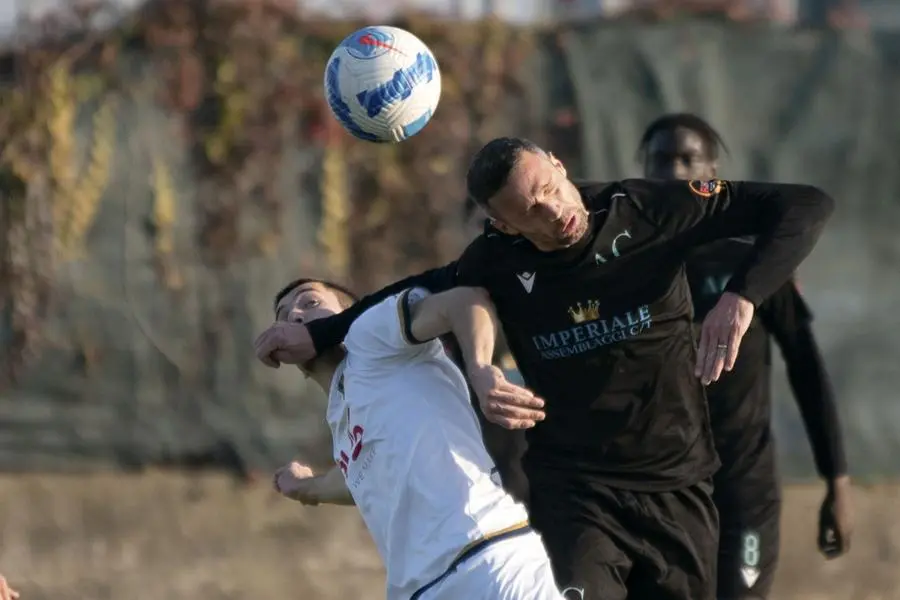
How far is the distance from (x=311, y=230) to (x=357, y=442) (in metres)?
4.62

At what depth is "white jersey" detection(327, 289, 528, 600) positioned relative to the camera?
3846 millimetres

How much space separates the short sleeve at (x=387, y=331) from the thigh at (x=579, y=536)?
0.75 meters

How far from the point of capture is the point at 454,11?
894cm

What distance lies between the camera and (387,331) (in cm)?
401

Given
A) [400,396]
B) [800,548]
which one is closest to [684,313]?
[400,396]

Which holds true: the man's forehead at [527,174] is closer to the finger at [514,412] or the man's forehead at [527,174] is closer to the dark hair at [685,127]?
the finger at [514,412]

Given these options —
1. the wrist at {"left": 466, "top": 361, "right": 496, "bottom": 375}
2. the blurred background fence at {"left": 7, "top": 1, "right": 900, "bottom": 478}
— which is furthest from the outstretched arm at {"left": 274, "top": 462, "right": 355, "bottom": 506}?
the blurred background fence at {"left": 7, "top": 1, "right": 900, "bottom": 478}

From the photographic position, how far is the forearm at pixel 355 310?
4312 millimetres

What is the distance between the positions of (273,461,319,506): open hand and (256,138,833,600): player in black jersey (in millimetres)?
381

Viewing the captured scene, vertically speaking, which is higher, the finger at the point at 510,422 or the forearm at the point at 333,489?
the finger at the point at 510,422

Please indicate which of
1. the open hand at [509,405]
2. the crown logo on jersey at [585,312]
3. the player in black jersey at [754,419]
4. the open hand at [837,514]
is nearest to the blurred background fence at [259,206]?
the open hand at [837,514]

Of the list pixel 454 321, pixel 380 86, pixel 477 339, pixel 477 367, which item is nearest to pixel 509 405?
pixel 477 367

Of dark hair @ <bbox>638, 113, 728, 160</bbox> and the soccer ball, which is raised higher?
the soccer ball

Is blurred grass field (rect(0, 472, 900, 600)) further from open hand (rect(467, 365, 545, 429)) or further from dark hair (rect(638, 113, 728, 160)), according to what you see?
open hand (rect(467, 365, 545, 429))
